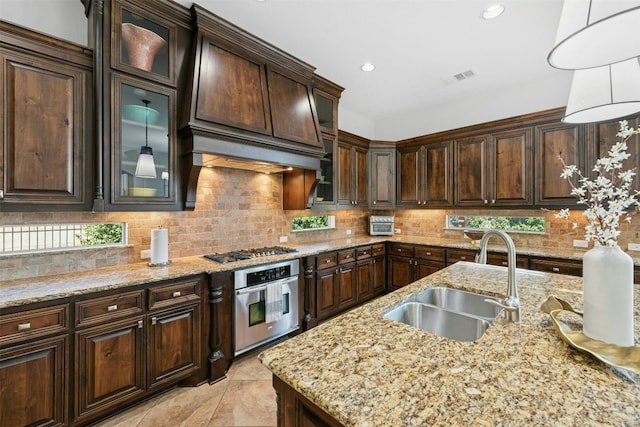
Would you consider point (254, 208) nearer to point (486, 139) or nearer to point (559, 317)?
point (559, 317)

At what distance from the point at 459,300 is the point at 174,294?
6.77ft

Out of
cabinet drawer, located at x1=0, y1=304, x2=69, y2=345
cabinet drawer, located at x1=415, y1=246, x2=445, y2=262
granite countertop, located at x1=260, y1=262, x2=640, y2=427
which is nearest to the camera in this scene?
granite countertop, located at x1=260, y1=262, x2=640, y2=427

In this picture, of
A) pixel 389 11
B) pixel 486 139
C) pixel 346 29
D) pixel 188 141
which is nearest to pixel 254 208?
pixel 188 141

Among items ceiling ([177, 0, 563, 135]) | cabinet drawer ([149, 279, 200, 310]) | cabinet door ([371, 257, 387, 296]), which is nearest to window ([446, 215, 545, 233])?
cabinet door ([371, 257, 387, 296])

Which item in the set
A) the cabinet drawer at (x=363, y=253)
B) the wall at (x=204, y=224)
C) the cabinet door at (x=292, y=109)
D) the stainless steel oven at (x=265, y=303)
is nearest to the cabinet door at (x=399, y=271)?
the cabinet drawer at (x=363, y=253)

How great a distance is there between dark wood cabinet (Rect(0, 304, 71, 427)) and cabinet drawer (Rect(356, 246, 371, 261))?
3080 millimetres

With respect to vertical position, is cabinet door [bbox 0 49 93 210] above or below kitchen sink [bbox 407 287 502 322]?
above

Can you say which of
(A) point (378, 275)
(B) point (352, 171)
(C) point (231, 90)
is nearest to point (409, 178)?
(B) point (352, 171)

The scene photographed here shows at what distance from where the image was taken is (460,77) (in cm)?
358

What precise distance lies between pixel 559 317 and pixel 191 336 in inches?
95.3

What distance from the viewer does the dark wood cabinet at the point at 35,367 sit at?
1.55 m

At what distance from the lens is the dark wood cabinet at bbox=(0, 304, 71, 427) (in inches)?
60.9

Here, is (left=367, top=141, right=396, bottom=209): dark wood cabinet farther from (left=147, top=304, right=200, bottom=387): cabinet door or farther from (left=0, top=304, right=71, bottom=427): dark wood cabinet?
(left=0, top=304, right=71, bottom=427): dark wood cabinet

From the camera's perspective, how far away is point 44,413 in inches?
65.3
